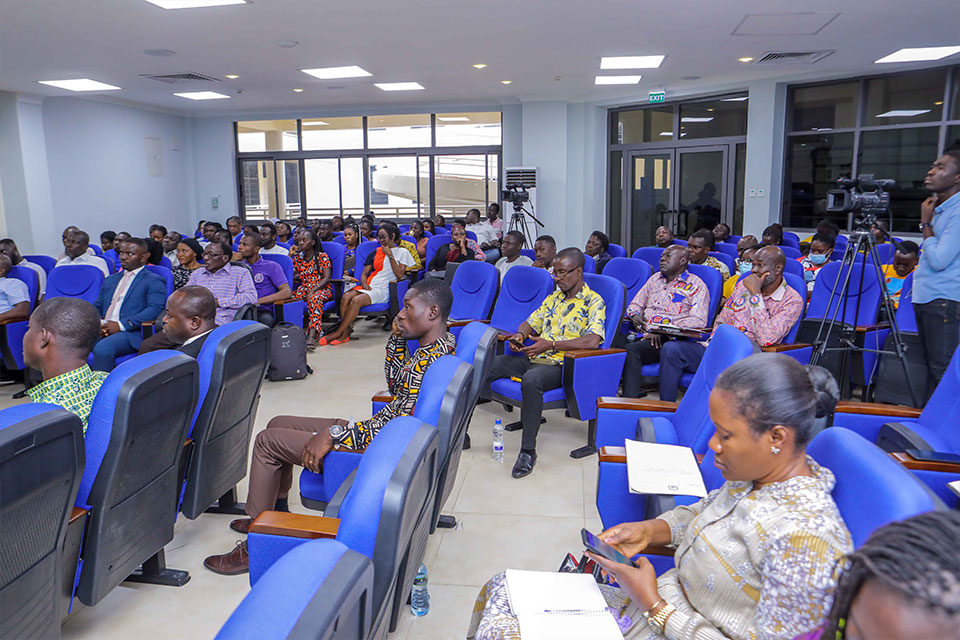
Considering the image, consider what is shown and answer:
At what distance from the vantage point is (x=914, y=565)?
2.41 feet

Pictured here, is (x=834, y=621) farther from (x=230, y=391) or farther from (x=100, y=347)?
(x=100, y=347)

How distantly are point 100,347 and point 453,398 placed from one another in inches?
148

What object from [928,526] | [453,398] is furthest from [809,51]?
[928,526]

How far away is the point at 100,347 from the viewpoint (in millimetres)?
4625

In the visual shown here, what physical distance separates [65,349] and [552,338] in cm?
263

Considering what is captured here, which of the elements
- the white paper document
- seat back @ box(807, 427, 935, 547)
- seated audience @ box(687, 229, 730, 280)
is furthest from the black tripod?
seat back @ box(807, 427, 935, 547)

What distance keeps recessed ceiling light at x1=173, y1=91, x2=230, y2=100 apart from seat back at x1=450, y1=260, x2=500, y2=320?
739cm

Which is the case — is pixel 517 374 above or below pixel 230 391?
below

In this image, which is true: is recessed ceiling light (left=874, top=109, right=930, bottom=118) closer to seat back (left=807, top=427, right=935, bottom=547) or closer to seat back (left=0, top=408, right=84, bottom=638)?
seat back (left=807, top=427, right=935, bottom=547)

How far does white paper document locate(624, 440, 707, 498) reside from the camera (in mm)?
1853

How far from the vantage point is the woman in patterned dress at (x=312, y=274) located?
6633mm

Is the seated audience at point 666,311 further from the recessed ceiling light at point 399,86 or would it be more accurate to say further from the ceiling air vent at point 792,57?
the recessed ceiling light at point 399,86

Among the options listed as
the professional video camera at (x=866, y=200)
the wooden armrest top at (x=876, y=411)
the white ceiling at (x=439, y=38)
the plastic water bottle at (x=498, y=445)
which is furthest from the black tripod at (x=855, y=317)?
the white ceiling at (x=439, y=38)

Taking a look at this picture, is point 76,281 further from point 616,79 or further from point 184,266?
point 616,79
